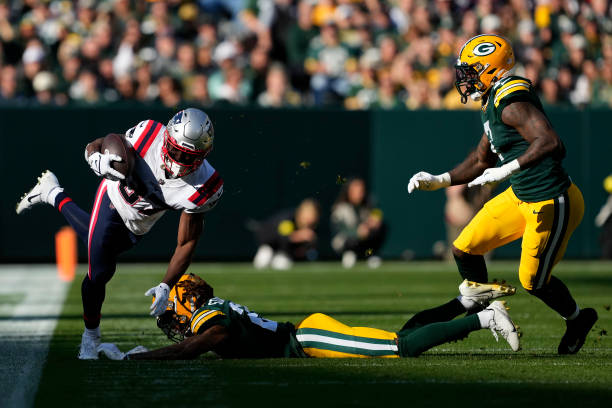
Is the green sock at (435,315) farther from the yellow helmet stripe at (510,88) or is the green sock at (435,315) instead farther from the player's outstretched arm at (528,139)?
the yellow helmet stripe at (510,88)

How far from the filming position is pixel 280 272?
47.3 feet

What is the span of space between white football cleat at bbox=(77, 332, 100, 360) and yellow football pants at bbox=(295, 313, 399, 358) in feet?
4.03

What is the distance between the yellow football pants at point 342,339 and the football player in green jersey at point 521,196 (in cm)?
66

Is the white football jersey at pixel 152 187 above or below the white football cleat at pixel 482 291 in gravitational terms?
above

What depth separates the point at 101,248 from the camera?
22.4ft

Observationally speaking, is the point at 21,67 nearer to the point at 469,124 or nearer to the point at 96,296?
the point at 469,124

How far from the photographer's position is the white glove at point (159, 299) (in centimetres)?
620

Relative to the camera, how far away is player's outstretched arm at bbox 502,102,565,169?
21.0 feet

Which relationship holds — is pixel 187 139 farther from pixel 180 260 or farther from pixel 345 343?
pixel 345 343

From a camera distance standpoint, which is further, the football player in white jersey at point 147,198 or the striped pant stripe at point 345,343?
the football player in white jersey at point 147,198

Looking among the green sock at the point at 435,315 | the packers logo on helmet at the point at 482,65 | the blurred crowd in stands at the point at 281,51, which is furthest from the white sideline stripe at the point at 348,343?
the blurred crowd in stands at the point at 281,51

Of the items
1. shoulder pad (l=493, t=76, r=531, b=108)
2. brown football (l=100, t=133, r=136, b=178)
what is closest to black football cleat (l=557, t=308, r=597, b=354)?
shoulder pad (l=493, t=76, r=531, b=108)

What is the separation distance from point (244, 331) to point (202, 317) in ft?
0.99

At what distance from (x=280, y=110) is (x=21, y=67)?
351 centimetres
